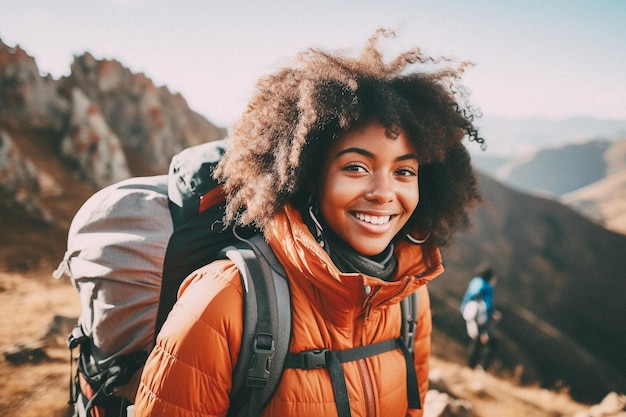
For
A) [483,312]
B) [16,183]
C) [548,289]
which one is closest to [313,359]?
[483,312]

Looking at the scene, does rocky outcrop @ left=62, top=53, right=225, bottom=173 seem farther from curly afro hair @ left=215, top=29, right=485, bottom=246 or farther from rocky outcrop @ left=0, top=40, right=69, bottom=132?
curly afro hair @ left=215, top=29, right=485, bottom=246

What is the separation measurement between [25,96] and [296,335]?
1828 centimetres

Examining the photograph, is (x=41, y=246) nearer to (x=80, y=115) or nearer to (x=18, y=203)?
(x=18, y=203)

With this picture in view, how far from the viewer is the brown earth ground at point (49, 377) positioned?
377 cm

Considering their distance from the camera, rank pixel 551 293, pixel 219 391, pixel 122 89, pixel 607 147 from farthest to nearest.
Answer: pixel 607 147
pixel 551 293
pixel 122 89
pixel 219 391

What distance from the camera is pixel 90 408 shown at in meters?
1.81

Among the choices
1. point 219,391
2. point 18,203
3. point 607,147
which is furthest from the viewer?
point 607,147

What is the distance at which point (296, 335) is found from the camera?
147 centimetres

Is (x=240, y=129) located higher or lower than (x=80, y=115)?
lower

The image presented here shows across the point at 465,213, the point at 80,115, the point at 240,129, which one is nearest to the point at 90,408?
the point at 240,129

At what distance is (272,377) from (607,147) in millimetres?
193561

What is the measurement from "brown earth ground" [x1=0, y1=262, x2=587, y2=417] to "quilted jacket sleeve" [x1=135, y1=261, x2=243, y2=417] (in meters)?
3.34

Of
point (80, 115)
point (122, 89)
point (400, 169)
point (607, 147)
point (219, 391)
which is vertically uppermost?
point (607, 147)

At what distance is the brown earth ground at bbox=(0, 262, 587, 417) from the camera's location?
12.4 feet
